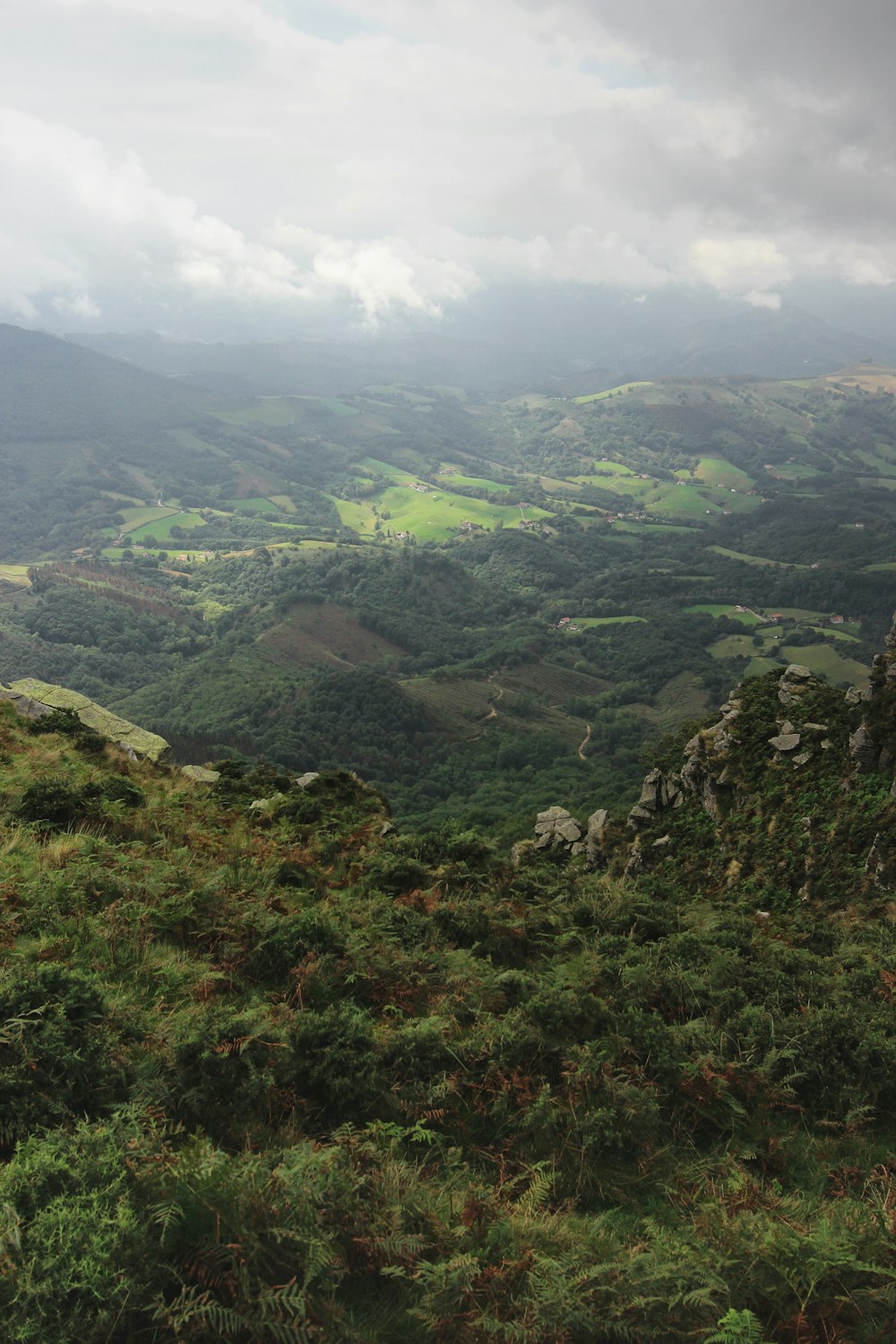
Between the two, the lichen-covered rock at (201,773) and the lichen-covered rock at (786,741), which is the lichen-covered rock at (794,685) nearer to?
the lichen-covered rock at (786,741)

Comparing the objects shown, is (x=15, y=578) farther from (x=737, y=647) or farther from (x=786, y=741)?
(x=786, y=741)

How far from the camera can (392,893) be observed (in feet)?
46.4

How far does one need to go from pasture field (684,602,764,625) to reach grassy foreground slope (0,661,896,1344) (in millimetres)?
180000

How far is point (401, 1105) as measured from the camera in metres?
7.27

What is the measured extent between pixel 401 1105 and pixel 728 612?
198800mm

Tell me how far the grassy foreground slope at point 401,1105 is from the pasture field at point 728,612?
180 meters

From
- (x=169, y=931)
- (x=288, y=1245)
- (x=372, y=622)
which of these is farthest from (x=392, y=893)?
(x=372, y=622)

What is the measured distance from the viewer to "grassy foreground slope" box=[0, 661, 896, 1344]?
4.67 metres

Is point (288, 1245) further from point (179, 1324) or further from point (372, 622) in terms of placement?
point (372, 622)

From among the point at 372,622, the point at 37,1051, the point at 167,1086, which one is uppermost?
the point at 37,1051

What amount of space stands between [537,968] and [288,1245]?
317 inches

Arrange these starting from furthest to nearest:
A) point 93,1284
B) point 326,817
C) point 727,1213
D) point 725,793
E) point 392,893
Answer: point 725,793 < point 326,817 < point 392,893 < point 727,1213 < point 93,1284

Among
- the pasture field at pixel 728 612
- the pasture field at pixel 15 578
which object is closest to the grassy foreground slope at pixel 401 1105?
the pasture field at pixel 728 612

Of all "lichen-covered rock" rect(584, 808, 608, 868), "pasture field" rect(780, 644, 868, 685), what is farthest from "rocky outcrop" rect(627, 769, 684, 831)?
"pasture field" rect(780, 644, 868, 685)
